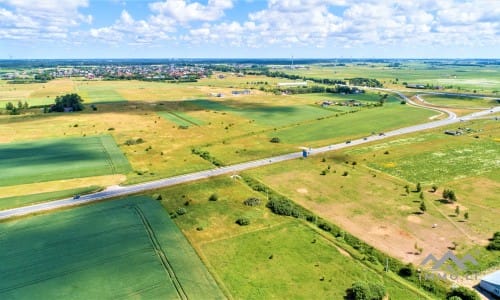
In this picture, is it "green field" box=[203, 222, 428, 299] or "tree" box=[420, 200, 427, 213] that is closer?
"green field" box=[203, 222, 428, 299]

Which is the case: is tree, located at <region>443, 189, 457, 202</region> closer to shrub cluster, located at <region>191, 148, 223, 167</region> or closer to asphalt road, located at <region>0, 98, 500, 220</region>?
asphalt road, located at <region>0, 98, 500, 220</region>

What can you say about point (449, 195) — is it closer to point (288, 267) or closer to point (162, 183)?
point (288, 267)

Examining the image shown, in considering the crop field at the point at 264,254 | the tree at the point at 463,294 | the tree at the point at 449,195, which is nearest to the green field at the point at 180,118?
the crop field at the point at 264,254

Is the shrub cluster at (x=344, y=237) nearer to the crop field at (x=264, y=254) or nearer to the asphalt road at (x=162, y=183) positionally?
the crop field at (x=264, y=254)

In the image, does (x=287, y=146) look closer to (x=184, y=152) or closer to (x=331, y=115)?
(x=184, y=152)

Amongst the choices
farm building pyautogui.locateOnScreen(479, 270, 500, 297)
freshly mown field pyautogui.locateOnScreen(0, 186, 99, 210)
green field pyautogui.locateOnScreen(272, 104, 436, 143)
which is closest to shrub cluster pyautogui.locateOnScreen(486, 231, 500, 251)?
farm building pyautogui.locateOnScreen(479, 270, 500, 297)

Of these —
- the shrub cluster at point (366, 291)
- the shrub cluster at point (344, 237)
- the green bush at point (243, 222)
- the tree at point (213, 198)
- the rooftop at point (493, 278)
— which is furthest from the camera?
the tree at point (213, 198)
